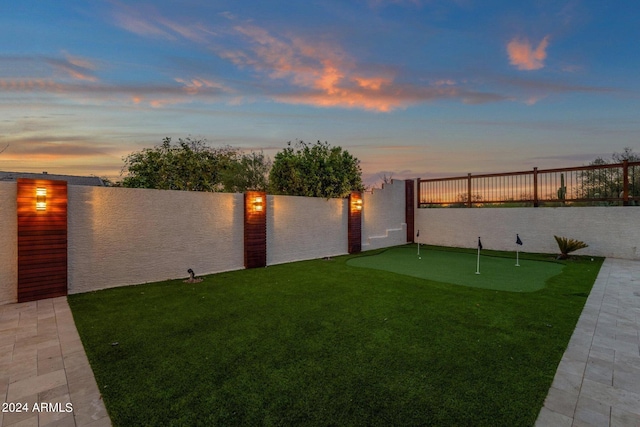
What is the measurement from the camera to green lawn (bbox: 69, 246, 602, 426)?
199cm

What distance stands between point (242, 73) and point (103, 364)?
25.3ft

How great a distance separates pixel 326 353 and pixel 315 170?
7.62 metres

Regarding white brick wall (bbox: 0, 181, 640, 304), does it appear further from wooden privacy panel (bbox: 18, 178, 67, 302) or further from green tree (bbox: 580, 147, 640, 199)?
green tree (bbox: 580, 147, 640, 199)

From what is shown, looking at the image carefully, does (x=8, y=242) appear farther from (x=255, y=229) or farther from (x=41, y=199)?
(x=255, y=229)

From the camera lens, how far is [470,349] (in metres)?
2.90

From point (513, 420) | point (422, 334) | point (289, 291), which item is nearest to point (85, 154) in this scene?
point (289, 291)

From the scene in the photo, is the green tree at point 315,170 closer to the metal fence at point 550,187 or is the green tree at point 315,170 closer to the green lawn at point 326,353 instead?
the metal fence at point 550,187

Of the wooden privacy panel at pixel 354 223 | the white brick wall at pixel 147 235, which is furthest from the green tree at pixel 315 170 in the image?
the white brick wall at pixel 147 235

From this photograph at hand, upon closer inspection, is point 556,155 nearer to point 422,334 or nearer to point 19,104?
point 422,334

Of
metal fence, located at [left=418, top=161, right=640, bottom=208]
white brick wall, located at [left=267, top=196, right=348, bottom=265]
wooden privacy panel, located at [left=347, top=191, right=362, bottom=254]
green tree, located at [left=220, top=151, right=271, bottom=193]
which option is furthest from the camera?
green tree, located at [left=220, top=151, right=271, bottom=193]

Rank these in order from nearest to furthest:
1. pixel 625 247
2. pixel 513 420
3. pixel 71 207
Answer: pixel 513 420, pixel 71 207, pixel 625 247

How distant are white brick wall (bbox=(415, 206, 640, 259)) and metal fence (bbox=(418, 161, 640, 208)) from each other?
0.37m

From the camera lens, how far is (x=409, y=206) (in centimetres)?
1280

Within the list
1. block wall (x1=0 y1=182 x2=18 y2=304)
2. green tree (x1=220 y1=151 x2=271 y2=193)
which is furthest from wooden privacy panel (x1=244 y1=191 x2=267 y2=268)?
green tree (x1=220 y1=151 x2=271 y2=193)
